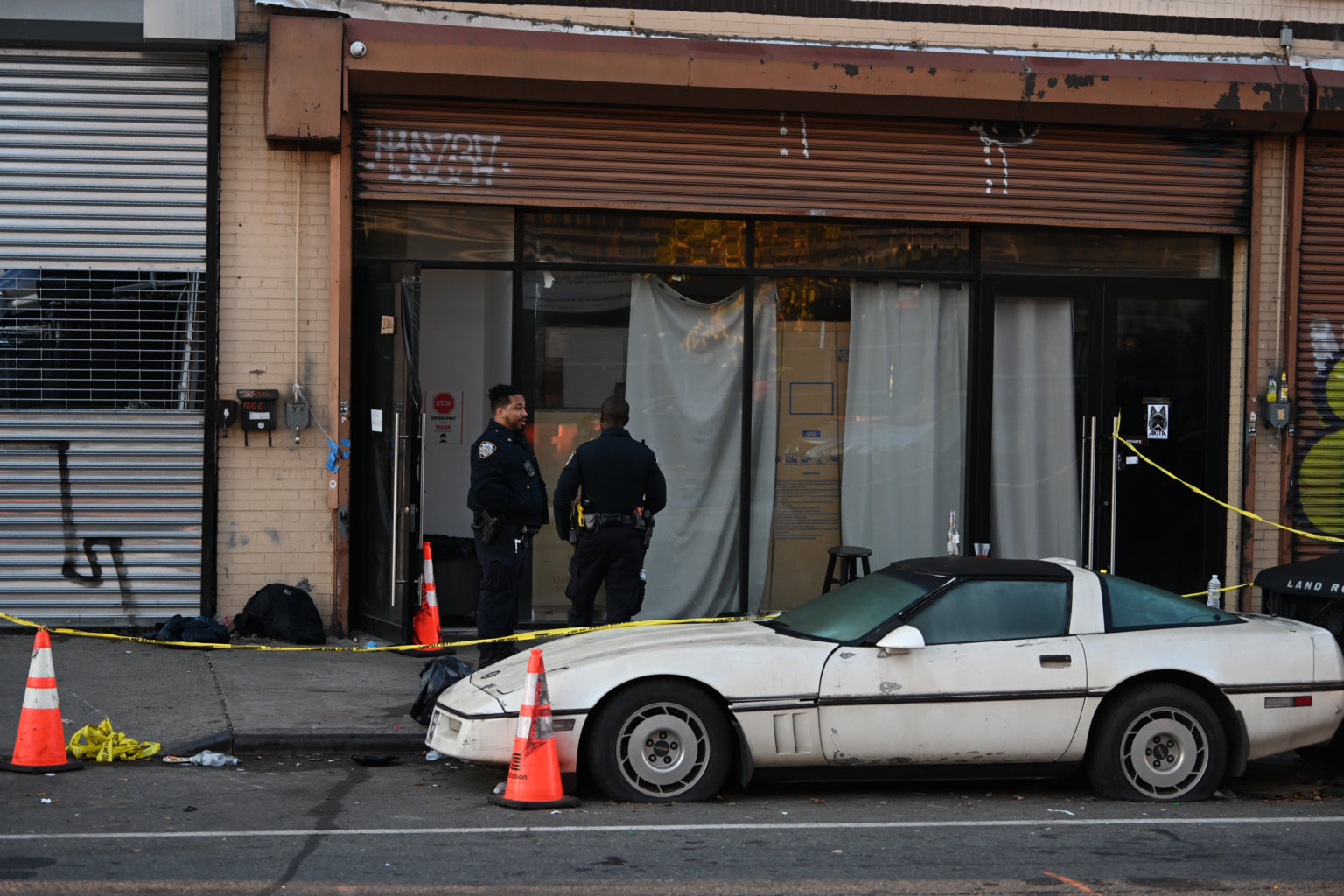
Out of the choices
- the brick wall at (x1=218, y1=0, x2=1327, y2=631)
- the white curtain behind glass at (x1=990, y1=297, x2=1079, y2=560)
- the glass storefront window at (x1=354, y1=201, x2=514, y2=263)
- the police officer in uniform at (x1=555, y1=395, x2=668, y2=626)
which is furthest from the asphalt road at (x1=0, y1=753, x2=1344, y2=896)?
the glass storefront window at (x1=354, y1=201, x2=514, y2=263)

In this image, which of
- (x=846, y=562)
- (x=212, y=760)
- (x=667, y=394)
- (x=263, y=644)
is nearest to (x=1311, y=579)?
(x=846, y=562)

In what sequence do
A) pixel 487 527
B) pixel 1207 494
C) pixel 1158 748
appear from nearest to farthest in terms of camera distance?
pixel 1158 748 → pixel 487 527 → pixel 1207 494

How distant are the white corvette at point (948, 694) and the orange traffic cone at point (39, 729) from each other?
1.91 metres

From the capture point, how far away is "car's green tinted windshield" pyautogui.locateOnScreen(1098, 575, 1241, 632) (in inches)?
281

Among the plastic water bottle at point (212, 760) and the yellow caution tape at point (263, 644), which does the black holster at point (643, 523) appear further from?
the plastic water bottle at point (212, 760)

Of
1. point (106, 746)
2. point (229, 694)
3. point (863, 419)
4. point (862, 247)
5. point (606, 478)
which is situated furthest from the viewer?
point (863, 419)

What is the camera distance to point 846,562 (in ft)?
36.5

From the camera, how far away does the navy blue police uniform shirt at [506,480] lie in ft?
29.3

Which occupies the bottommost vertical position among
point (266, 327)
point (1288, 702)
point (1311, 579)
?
point (1288, 702)

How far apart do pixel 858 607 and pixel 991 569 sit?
70cm

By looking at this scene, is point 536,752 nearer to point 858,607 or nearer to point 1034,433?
point 858,607

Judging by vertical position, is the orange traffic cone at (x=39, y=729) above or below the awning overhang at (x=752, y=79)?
below

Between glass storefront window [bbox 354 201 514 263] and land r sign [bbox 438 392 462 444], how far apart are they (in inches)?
56.5

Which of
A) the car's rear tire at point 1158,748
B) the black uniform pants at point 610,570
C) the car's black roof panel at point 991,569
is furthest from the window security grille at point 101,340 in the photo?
the car's rear tire at point 1158,748
